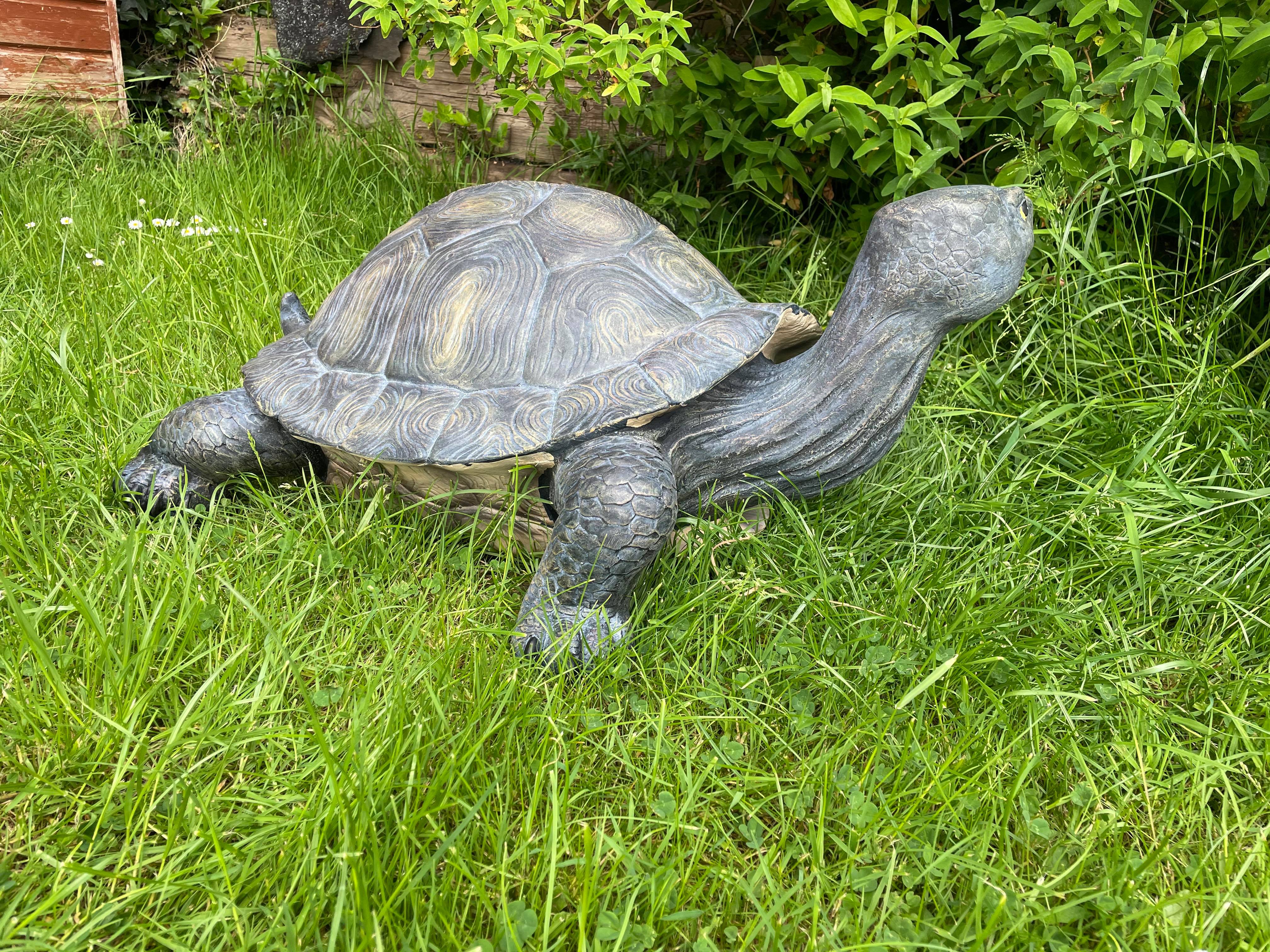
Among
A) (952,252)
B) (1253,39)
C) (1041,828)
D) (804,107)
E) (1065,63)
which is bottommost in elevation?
(1041,828)

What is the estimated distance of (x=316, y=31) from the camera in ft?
16.3

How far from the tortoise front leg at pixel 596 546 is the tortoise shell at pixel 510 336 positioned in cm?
9

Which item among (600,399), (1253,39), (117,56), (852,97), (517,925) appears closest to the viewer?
(517,925)

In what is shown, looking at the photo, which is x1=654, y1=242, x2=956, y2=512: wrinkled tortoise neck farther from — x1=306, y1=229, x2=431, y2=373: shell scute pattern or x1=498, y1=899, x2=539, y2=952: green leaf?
x1=498, y1=899, x2=539, y2=952: green leaf

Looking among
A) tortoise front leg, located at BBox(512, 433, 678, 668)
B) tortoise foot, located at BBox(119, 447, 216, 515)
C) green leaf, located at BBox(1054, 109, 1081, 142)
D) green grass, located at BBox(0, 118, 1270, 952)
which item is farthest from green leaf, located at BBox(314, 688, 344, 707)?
green leaf, located at BBox(1054, 109, 1081, 142)

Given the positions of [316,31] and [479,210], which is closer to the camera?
A: [479,210]

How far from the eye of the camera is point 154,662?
1.81m

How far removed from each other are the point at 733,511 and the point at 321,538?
1.05 metres

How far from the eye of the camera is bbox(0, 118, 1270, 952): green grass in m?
1.43

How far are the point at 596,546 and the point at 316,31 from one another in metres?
4.33

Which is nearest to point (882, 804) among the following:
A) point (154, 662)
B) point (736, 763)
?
point (736, 763)

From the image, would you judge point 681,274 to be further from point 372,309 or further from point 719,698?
point 719,698

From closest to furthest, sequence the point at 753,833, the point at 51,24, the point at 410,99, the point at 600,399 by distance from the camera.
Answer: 1. the point at 753,833
2. the point at 600,399
3. the point at 410,99
4. the point at 51,24

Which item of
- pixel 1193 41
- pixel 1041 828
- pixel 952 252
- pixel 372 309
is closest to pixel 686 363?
pixel 952 252
